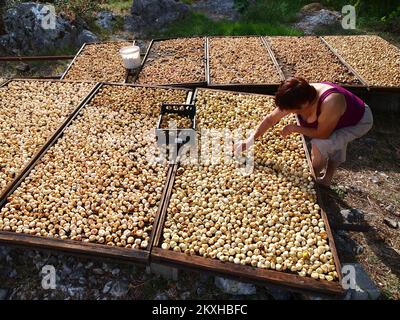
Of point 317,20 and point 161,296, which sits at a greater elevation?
point 317,20

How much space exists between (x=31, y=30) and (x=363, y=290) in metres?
9.05

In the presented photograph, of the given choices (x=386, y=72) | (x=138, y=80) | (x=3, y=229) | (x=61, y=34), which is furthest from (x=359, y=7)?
(x=3, y=229)

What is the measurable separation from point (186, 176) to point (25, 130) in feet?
7.37

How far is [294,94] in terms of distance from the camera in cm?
301

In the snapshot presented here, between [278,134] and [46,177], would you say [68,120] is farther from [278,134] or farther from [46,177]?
[278,134]

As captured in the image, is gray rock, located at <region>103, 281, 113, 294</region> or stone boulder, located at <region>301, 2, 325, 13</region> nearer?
gray rock, located at <region>103, 281, 113, 294</region>

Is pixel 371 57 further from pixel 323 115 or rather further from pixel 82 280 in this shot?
pixel 82 280

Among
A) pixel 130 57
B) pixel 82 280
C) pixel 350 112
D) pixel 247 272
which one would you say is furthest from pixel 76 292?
pixel 130 57

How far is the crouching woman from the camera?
3.06 metres

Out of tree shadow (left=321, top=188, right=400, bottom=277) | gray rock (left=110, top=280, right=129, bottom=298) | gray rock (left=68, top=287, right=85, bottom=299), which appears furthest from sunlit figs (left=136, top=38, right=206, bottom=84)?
gray rock (left=68, top=287, right=85, bottom=299)

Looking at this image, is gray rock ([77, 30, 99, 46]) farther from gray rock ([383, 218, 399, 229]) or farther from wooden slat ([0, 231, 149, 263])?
gray rock ([383, 218, 399, 229])

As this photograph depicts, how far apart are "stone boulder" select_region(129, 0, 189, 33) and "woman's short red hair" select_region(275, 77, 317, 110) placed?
7675 millimetres

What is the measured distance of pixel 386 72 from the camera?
19.0 ft
